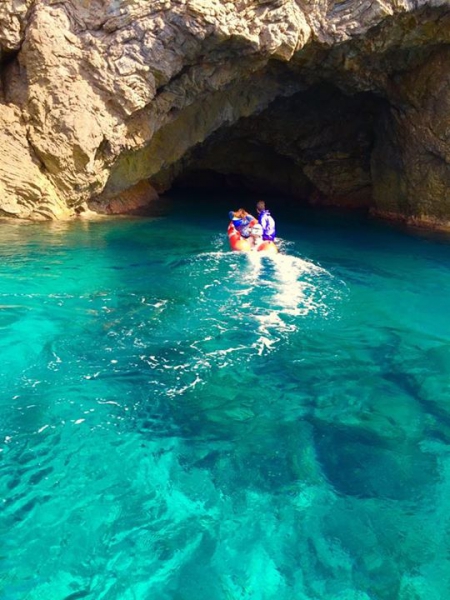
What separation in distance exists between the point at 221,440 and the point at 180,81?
1158cm

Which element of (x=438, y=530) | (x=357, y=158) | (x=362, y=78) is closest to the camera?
(x=438, y=530)

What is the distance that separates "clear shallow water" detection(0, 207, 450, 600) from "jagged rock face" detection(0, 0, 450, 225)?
514 cm

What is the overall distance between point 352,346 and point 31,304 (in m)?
4.75

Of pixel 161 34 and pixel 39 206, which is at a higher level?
pixel 161 34

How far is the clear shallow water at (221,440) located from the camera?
3393 millimetres

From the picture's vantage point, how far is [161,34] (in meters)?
12.2

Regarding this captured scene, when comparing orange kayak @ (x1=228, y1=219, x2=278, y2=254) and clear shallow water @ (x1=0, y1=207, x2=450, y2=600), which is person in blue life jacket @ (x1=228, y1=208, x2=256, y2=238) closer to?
orange kayak @ (x1=228, y1=219, x2=278, y2=254)

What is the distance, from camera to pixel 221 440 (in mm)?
4688

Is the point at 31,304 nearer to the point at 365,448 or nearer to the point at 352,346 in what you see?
the point at 352,346

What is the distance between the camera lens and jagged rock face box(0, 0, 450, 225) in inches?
472

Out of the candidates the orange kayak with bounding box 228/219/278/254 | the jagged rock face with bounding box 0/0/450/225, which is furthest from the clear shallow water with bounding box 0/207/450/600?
the jagged rock face with bounding box 0/0/450/225

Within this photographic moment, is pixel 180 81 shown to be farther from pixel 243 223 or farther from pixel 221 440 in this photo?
pixel 221 440

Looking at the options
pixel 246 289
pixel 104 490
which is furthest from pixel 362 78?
pixel 104 490

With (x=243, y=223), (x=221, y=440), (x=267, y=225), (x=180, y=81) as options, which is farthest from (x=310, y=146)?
(x=221, y=440)
